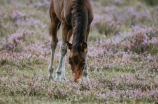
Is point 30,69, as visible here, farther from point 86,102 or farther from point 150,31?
point 150,31

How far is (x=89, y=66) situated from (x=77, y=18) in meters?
2.51

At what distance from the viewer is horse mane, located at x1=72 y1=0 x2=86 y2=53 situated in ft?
19.6

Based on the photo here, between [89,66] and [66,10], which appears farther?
[89,66]

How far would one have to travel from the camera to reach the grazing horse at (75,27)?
5973 millimetres

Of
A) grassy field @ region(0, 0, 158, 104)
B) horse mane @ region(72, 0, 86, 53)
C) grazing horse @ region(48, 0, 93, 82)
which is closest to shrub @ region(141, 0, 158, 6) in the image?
grassy field @ region(0, 0, 158, 104)

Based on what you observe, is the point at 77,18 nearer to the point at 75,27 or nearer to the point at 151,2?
the point at 75,27

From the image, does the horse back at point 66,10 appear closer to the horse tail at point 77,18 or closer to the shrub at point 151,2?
the horse tail at point 77,18

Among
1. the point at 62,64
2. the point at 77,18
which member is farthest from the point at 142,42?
the point at 77,18

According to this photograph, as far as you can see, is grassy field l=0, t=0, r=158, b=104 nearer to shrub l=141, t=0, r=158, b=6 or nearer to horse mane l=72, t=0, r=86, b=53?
horse mane l=72, t=0, r=86, b=53

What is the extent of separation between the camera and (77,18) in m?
6.32

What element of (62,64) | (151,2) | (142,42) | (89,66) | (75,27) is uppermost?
(151,2)

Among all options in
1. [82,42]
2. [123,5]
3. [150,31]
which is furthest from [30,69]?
[123,5]

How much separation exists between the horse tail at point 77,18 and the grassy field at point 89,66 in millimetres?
942

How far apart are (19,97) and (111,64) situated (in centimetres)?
362
